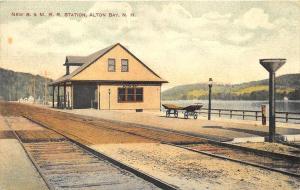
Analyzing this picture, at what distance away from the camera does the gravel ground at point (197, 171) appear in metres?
6.65

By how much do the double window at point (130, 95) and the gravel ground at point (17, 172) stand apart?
2270 cm

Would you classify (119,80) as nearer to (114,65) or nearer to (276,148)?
(114,65)

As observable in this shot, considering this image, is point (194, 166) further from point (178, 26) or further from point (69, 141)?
point (178, 26)

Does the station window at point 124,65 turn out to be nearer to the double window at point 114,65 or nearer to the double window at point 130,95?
the double window at point 114,65

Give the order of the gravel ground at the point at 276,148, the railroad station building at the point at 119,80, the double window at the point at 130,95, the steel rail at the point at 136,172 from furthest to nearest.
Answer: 1. the double window at the point at 130,95
2. the railroad station building at the point at 119,80
3. the gravel ground at the point at 276,148
4. the steel rail at the point at 136,172

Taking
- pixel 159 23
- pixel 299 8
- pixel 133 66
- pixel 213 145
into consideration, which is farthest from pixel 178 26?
pixel 133 66

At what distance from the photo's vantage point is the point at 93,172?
7.74 m

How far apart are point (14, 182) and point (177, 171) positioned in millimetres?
2690

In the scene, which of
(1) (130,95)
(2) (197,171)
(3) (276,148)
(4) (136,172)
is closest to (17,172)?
(4) (136,172)

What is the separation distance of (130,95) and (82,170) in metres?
25.8

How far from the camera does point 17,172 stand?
7.90 metres

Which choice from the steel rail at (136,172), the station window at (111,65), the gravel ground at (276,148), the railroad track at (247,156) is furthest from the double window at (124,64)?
the steel rail at (136,172)

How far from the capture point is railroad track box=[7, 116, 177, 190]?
6707 mm

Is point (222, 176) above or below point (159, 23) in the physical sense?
below
